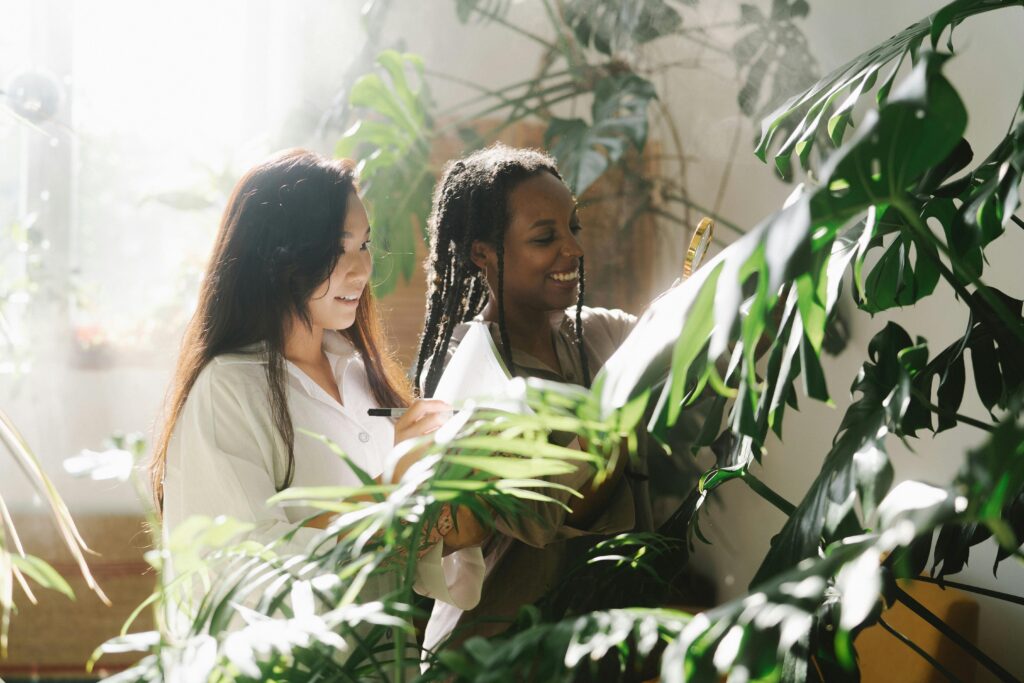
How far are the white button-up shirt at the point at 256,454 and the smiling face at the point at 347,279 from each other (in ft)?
0.26

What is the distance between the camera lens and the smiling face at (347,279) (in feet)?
4.20

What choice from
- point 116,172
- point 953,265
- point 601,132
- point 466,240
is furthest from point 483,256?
point 116,172

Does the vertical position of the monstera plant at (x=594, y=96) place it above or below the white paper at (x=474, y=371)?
above

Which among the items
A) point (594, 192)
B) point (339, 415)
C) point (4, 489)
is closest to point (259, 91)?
point (594, 192)

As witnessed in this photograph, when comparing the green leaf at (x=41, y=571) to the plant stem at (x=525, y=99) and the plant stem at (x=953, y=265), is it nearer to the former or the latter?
the plant stem at (x=953, y=265)

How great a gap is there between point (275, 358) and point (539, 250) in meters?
0.43

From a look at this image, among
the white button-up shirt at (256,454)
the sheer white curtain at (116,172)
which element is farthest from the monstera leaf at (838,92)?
the sheer white curtain at (116,172)

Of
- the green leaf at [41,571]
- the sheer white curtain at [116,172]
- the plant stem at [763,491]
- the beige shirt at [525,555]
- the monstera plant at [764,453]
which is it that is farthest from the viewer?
the sheer white curtain at [116,172]

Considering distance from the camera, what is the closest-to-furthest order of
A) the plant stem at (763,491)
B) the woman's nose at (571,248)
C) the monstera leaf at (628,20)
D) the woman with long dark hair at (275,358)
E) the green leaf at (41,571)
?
the green leaf at (41,571) < the plant stem at (763,491) < the woman with long dark hair at (275,358) < the woman's nose at (571,248) < the monstera leaf at (628,20)

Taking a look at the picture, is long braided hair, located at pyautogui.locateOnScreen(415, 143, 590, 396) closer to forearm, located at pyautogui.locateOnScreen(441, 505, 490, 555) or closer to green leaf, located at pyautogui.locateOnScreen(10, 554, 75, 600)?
forearm, located at pyautogui.locateOnScreen(441, 505, 490, 555)

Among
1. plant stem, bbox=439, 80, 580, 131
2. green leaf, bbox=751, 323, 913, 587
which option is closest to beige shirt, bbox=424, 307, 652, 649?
green leaf, bbox=751, 323, 913, 587

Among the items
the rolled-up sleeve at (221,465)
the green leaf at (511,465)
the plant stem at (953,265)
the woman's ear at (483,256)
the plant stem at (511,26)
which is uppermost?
the plant stem at (511,26)

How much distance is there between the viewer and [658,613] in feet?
2.44

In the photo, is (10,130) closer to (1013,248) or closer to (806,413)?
(806,413)
